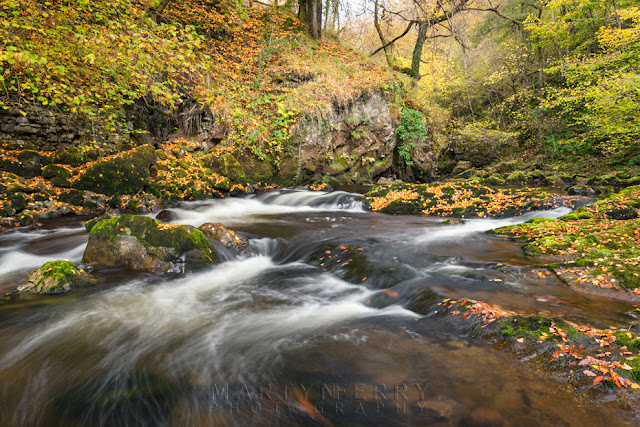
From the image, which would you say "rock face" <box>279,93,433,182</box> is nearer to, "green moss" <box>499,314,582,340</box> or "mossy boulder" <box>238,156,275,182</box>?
"mossy boulder" <box>238,156,275,182</box>

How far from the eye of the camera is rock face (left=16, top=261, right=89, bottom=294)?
4.26 m

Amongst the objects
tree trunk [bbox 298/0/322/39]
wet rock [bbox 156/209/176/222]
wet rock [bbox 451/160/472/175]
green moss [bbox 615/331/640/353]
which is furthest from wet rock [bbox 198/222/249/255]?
wet rock [bbox 451/160/472/175]

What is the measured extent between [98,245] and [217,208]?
4.98m

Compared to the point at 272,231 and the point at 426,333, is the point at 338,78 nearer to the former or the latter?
the point at 272,231

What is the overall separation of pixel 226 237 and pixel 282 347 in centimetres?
352

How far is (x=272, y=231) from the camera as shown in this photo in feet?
25.9

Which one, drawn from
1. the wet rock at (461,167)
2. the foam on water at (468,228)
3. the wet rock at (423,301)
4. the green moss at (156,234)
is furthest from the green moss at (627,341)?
the wet rock at (461,167)

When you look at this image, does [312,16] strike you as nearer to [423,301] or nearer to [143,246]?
[143,246]

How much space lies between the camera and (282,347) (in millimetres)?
3264

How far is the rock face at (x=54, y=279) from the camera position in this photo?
4.26 metres

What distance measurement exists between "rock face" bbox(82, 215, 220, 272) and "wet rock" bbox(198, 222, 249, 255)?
70 centimetres

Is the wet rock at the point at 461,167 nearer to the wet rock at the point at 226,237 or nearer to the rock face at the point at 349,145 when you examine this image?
the rock face at the point at 349,145

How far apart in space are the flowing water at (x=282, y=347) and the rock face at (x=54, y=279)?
0.17m

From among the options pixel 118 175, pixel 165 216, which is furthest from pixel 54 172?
pixel 165 216
